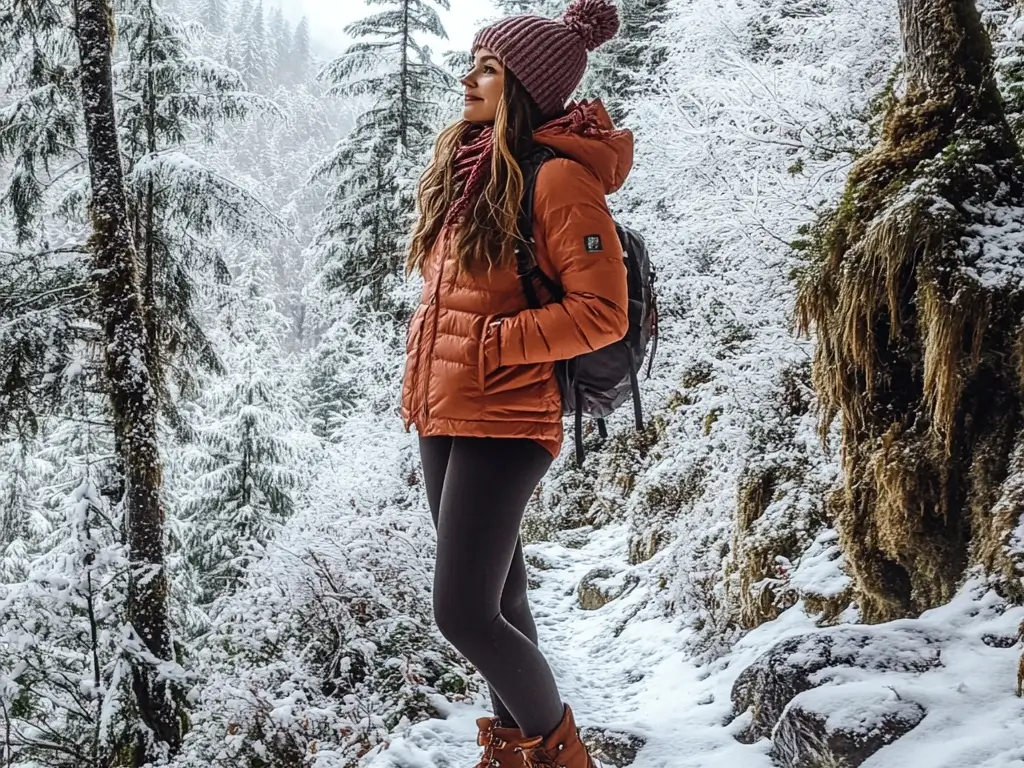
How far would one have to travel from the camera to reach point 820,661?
2803 mm

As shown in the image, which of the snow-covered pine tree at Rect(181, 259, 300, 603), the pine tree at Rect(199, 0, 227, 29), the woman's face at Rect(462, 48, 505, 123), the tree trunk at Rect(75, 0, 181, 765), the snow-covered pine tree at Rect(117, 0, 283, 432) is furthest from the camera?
the pine tree at Rect(199, 0, 227, 29)

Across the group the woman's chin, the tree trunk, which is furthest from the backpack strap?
the tree trunk

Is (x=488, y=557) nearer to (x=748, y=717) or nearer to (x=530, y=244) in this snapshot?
(x=530, y=244)

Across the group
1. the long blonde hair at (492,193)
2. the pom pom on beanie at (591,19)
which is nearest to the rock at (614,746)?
the long blonde hair at (492,193)

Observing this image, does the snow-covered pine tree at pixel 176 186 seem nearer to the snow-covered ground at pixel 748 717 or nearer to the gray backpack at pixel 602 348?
the snow-covered ground at pixel 748 717

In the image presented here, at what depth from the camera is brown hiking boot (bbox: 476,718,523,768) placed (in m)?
2.16

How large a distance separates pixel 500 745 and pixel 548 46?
2040 mm

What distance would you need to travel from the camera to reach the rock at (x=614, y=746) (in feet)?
10.1

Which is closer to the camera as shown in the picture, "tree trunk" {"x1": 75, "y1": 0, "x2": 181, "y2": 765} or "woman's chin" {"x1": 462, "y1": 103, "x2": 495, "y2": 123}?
"woman's chin" {"x1": 462, "y1": 103, "x2": 495, "y2": 123}

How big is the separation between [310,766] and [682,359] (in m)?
5.22

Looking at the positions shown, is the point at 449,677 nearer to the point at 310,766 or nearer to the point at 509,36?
the point at 310,766

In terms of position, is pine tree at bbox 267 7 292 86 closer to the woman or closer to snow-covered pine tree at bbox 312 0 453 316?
snow-covered pine tree at bbox 312 0 453 316

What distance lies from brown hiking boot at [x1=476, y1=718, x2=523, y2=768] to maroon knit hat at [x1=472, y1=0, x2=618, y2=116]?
72.4 inches

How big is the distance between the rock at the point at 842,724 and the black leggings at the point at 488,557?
3.24ft
